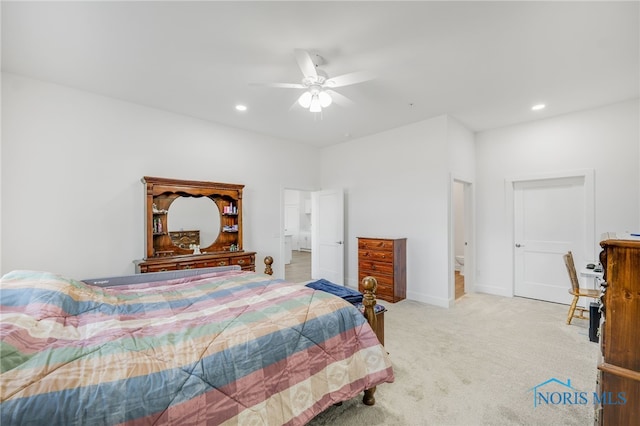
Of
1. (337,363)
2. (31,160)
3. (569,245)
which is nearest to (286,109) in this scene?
(31,160)

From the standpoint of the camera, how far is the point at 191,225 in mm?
4102

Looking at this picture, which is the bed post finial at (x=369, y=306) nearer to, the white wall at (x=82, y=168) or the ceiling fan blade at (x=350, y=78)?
the ceiling fan blade at (x=350, y=78)

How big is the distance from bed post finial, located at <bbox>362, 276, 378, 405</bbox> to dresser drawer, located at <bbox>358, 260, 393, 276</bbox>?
7.77ft

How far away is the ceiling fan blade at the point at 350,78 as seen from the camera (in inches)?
90.5

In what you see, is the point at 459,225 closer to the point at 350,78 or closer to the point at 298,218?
the point at 298,218

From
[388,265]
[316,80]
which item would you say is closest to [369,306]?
[316,80]

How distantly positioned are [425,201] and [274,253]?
281 centimetres

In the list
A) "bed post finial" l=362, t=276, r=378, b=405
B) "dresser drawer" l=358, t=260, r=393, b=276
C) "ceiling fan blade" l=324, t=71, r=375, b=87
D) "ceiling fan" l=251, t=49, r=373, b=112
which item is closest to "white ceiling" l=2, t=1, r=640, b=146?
"ceiling fan" l=251, t=49, r=373, b=112

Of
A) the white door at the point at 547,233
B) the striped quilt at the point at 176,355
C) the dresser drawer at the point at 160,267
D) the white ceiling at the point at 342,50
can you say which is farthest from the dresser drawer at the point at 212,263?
the white door at the point at 547,233

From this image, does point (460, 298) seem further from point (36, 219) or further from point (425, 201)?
point (36, 219)

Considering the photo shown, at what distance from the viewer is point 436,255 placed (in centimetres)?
421

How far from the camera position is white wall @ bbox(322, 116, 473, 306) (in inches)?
164

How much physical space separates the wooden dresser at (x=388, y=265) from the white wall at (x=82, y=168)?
9.41ft
